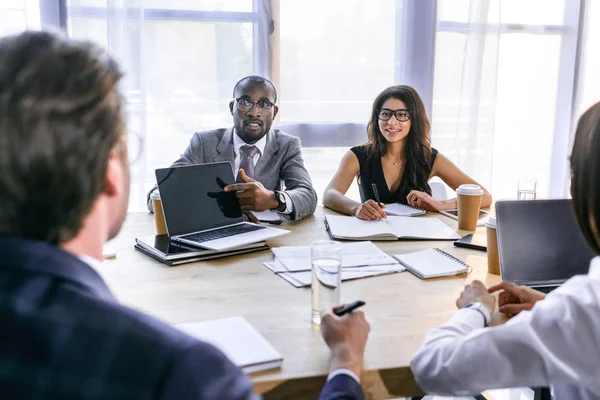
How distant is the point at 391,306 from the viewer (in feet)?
4.28

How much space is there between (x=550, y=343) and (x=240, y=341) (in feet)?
1.73

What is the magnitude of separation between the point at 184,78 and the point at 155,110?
0.80ft

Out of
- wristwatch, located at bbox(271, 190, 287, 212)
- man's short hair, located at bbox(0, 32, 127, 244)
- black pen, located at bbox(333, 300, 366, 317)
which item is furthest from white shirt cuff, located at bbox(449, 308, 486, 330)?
wristwatch, located at bbox(271, 190, 287, 212)

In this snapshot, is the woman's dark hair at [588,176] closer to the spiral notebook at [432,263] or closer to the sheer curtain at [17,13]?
the spiral notebook at [432,263]

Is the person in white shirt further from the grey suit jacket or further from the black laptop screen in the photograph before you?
the grey suit jacket

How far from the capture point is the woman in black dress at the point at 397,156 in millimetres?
2789

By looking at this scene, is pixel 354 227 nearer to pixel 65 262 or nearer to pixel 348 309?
pixel 348 309

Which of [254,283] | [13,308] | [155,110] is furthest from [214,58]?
[13,308]

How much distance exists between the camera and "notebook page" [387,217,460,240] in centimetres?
186

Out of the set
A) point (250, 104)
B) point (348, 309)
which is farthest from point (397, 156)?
point (348, 309)

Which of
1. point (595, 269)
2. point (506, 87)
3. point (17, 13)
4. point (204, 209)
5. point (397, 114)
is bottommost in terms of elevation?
point (204, 209)

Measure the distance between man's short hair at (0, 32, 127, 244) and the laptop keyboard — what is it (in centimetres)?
104

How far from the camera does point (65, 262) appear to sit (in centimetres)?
61

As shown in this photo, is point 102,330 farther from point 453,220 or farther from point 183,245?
point 453,220
